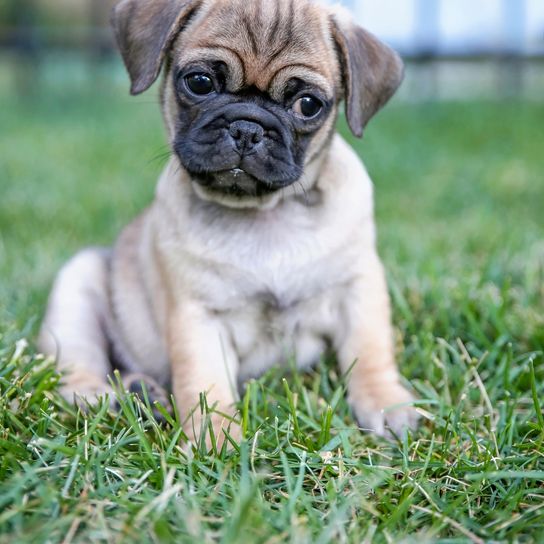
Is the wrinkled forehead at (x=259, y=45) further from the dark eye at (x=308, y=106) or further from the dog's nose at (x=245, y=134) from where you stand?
the dog's nose at (x=245, y=134)

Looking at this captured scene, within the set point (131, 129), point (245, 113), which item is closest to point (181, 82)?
point (245, 113)

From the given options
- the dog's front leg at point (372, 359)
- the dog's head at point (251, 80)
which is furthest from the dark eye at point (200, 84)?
the dog's front leg at point (372, 359)

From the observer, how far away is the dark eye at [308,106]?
3234 mm

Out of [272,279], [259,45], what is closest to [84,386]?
[272,279]

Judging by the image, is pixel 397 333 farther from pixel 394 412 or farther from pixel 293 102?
pixel 293 102

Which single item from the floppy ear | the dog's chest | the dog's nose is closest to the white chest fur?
the dog's chest

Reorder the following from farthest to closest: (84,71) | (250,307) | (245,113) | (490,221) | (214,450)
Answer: (84,71), (490,221), (250,307), (245,113), (214,450)

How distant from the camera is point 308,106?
128 inches

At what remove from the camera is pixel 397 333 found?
→ 383cm

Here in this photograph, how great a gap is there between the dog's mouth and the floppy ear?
0.49 m

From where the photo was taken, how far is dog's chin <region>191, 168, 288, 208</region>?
3178 mm

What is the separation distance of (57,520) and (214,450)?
64 cm

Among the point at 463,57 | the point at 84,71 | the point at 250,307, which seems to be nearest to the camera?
the point at 250,307

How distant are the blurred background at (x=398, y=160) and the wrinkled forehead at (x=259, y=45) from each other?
63 cm
